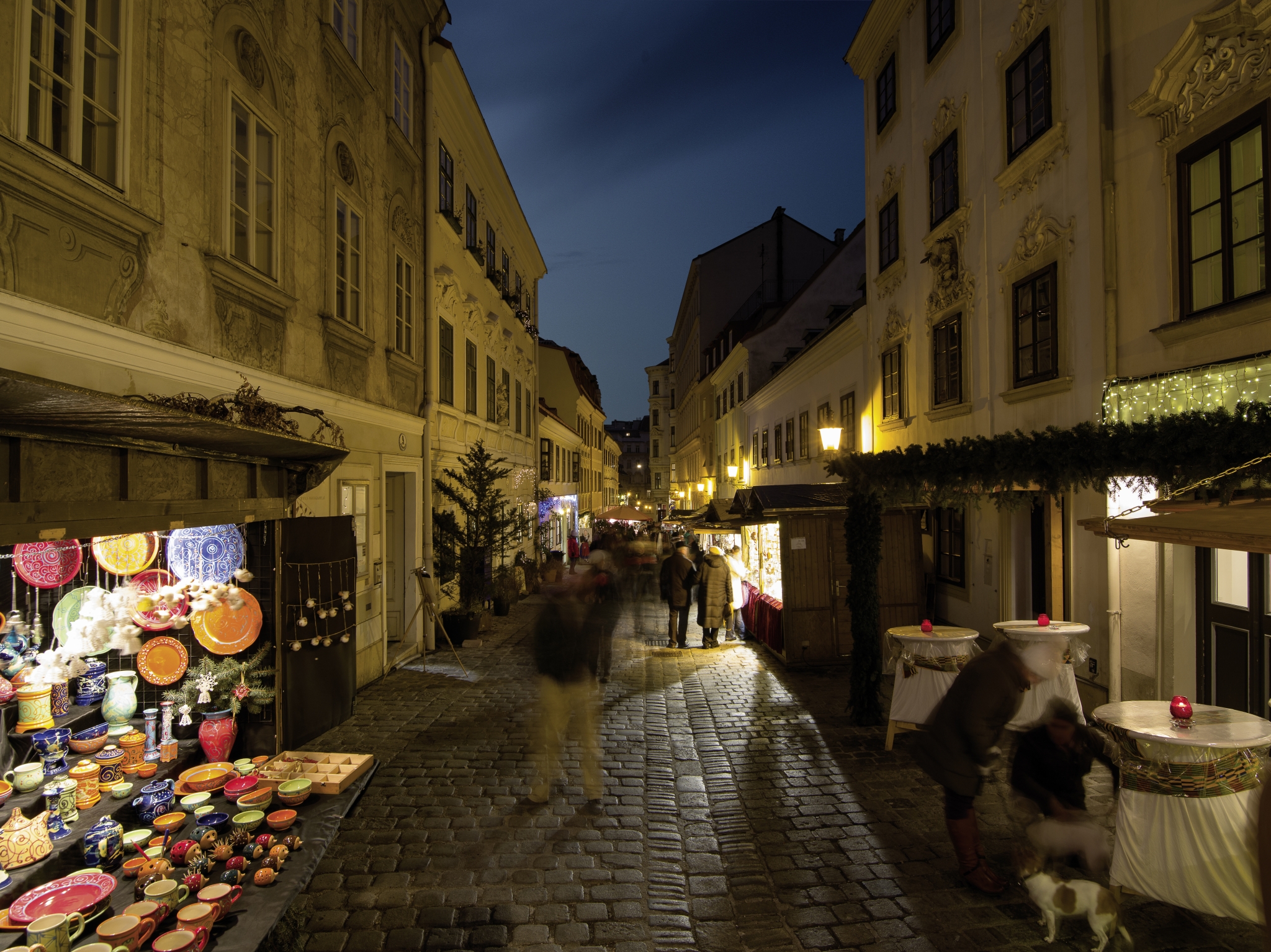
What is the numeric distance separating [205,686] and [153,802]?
1463mm

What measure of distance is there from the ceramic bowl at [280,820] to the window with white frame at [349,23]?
9.57 metres

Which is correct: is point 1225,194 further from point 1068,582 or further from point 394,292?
point 394,292

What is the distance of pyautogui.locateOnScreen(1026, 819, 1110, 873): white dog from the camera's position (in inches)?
177

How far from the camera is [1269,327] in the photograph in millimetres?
6039

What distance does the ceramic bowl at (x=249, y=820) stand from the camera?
207 inches

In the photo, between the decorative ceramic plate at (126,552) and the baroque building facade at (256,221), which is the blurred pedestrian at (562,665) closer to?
the decorative ceramic plate at (126,552)

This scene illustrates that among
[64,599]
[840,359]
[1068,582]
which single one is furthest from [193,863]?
[840,359]

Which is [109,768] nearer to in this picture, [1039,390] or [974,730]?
[974,730]

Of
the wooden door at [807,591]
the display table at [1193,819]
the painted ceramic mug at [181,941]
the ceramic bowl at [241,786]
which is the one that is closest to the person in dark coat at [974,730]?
the display table at [1193,819]

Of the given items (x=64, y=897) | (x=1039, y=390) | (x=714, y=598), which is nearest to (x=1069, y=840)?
(x=64, y=897)

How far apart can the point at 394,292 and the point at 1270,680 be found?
1211cm

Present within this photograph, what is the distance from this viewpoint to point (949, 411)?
1235 cm

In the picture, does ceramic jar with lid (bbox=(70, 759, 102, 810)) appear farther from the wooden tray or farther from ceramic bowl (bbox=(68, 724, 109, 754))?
the wooden tray

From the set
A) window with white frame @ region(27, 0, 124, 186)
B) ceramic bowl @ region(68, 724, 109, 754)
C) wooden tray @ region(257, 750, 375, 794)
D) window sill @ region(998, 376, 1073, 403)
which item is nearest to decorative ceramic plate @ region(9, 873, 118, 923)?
wooden tray @ region(257, 750, 375, 794)
